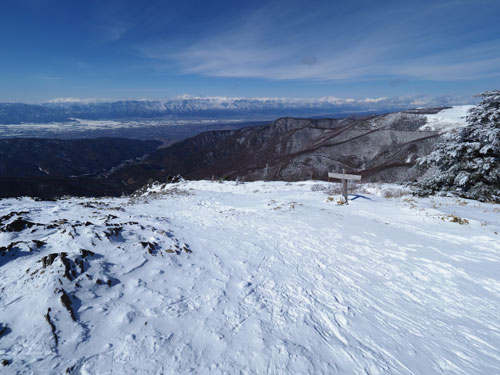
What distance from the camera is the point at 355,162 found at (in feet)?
294

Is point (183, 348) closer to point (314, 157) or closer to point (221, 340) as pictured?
point (221, 340)

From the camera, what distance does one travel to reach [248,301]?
15.9 ft

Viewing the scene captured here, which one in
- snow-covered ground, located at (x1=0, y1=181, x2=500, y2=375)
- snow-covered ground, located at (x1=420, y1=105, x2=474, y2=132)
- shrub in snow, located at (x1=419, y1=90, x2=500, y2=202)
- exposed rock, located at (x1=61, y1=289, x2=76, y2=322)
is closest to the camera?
snow-covered ground, located at (x1=0, y1=181, x2=500, y2=375)

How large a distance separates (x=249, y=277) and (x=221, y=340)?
2.13 m

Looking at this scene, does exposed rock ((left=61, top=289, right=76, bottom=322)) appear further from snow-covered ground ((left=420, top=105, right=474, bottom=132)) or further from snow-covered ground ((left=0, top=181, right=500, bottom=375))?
snow-covered ground ((left=420, top=105, right=474, bottom=132))

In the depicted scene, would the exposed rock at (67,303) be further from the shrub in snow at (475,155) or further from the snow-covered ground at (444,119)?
the snow-covered ground at (444,119)

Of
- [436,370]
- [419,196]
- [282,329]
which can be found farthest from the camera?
[419,196]

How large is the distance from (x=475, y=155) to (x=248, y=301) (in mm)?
14857

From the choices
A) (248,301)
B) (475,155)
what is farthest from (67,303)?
(475,155)

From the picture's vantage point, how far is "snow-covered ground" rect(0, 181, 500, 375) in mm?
3375

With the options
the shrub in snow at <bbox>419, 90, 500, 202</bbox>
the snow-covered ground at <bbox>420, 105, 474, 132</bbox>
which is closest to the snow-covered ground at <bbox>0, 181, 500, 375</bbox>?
the shrub in snow at <bbox>419, 90, 500, 202</bbox>

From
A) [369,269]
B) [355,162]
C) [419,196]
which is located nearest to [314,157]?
[355,162]

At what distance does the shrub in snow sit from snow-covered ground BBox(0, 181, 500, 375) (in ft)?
17.5

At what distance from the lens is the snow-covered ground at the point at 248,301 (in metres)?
3.38
